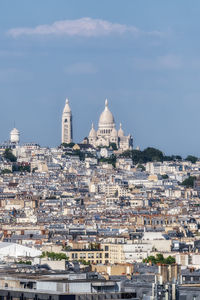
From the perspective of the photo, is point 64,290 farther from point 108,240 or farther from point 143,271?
point 108,240

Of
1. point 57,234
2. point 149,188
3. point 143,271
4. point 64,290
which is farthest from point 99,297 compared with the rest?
point 149,188

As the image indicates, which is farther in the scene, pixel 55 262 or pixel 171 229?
pixel 171 229

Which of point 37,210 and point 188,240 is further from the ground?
point 37,210

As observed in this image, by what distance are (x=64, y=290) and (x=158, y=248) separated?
5817 centimetres

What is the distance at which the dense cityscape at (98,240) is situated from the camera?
38.8 metres

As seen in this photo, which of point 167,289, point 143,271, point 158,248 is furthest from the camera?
point 158,248

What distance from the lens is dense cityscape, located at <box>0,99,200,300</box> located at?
38750mm

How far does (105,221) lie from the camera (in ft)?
443

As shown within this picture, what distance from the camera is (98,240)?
103375 millimetres

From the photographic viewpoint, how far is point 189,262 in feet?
264

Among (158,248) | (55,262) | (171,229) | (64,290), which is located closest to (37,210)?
(171,229)

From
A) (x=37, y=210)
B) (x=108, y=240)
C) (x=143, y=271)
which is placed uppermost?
(x=37, y=210)

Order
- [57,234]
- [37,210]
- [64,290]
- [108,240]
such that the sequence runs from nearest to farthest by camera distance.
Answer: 1. [64,290]
2. [108,240]
3. [57,234]
4. [37,210]

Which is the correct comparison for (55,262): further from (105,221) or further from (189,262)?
(105,221)
